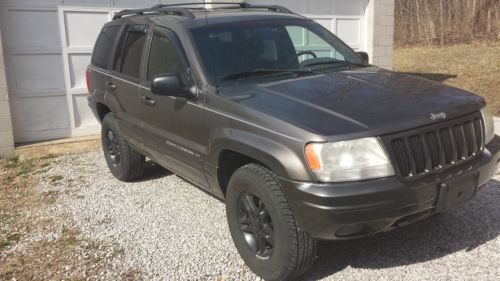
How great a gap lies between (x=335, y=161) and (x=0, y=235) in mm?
3308

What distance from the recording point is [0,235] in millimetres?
4652

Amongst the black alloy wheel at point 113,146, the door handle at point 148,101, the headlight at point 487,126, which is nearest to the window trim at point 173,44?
the door handle at point 148,101

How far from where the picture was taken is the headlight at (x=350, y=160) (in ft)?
9.70

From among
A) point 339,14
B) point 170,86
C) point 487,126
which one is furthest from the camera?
point 339,14

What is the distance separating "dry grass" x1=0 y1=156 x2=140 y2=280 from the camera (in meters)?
3.89

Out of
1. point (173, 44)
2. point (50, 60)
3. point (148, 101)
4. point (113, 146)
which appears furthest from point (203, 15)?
point (50, 60)

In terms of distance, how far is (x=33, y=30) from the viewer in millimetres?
7457

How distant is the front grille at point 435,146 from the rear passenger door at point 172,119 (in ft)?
4.83

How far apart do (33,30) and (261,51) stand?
15.1 feet

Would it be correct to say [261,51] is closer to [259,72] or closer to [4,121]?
[259,72]

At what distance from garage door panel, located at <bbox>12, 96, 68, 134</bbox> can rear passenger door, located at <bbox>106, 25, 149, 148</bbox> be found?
252 centimetres

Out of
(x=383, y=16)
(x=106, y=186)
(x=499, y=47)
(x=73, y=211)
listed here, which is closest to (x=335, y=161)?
(x=73, y=211)

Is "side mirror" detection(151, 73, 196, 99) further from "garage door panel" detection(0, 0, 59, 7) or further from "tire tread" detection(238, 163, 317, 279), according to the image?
"garage door panel" detection(0, 0, 59, 7)

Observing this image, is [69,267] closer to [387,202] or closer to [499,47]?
[387,202]
